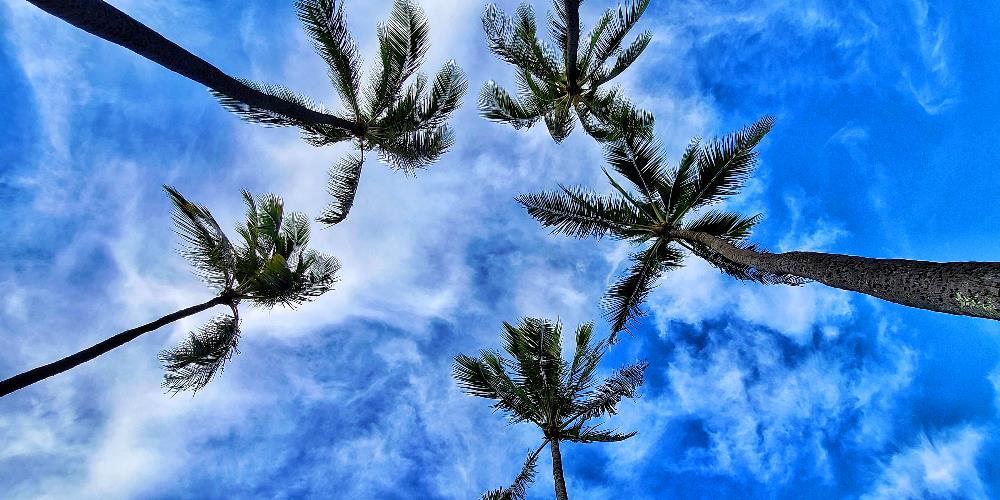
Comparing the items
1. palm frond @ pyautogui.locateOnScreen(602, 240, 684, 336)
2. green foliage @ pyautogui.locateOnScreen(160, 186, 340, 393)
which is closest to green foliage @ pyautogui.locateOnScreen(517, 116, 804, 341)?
palm frond @ pyautogui.locateOnScreen(602, 240, 684, 336)

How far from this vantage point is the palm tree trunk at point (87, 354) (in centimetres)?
668

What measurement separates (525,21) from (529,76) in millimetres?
1637

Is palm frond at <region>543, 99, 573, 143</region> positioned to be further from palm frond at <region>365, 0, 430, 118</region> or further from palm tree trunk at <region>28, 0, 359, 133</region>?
palm tree trunk at <region>28, 0, 359, 133</region>

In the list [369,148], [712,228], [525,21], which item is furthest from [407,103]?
[712,228]

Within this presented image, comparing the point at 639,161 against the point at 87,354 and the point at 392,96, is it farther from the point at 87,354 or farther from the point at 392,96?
the point at 87,354

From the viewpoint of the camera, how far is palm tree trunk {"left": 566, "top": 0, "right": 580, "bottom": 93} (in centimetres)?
929

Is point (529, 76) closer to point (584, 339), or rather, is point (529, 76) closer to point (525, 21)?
point (525, 21)

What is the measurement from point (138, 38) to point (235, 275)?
261 inches

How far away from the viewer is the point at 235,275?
10.6 m

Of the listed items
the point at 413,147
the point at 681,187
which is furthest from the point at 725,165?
the point at 413,147

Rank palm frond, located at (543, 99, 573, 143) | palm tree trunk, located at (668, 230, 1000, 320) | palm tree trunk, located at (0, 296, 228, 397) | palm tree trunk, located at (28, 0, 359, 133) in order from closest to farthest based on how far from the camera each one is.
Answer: palm tree trunk, located at (668, 230, 1000, 320) → palm tree trunk, located at (28, 0, 359, 133) → palm tree trunk, located at (0, 296, 228, 397) → palm frond, located at (543, 99, 573, 143)

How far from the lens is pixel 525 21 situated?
1359cm

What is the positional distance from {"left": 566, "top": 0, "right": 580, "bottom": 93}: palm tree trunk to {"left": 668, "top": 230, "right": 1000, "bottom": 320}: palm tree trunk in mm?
5814

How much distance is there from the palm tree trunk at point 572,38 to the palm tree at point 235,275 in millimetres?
6499
